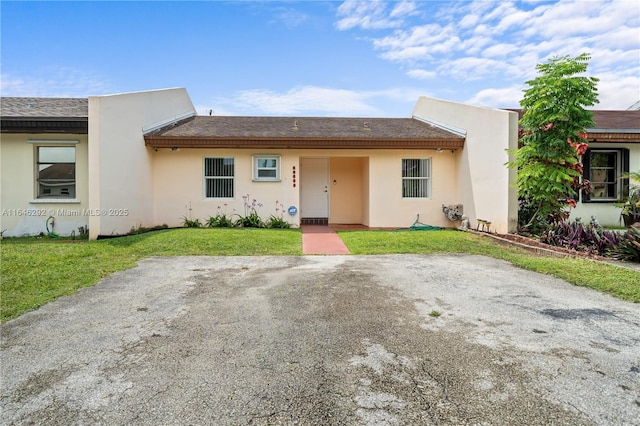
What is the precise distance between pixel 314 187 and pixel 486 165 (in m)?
6.35

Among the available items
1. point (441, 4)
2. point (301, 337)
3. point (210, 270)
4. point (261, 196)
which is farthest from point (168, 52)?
point (301, 337)

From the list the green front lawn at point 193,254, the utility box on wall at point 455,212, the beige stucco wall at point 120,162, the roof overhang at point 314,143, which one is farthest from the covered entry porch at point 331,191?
the beige stucco wall at point 120,162

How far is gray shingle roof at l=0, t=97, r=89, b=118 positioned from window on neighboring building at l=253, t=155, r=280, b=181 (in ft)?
16.7

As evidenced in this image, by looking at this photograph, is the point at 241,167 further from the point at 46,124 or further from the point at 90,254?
the point at 90,254

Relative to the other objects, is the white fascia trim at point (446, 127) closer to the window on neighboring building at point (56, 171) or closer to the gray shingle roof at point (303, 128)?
the gray shingle roof at point (303, 128)

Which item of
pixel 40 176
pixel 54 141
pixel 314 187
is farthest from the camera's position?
pixel 314 187

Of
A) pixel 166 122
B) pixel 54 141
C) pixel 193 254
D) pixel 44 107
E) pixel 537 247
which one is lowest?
pixel 193 254

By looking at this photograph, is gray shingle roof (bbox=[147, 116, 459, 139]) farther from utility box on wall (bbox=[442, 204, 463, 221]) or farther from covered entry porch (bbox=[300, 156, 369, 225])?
utility box on wall (bbox=[442, 204, 463, 221])

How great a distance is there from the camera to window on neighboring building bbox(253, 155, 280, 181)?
39.4 ft

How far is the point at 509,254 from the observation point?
7527 mm

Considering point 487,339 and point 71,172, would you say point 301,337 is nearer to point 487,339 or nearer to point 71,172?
point 487,339

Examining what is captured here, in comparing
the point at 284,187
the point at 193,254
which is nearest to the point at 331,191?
the point at 284,187

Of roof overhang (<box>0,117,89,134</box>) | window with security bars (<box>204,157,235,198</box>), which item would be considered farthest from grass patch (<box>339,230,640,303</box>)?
roof overhang (<box>0,117,89,134</box>)

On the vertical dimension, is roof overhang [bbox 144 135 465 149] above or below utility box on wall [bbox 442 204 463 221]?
above
